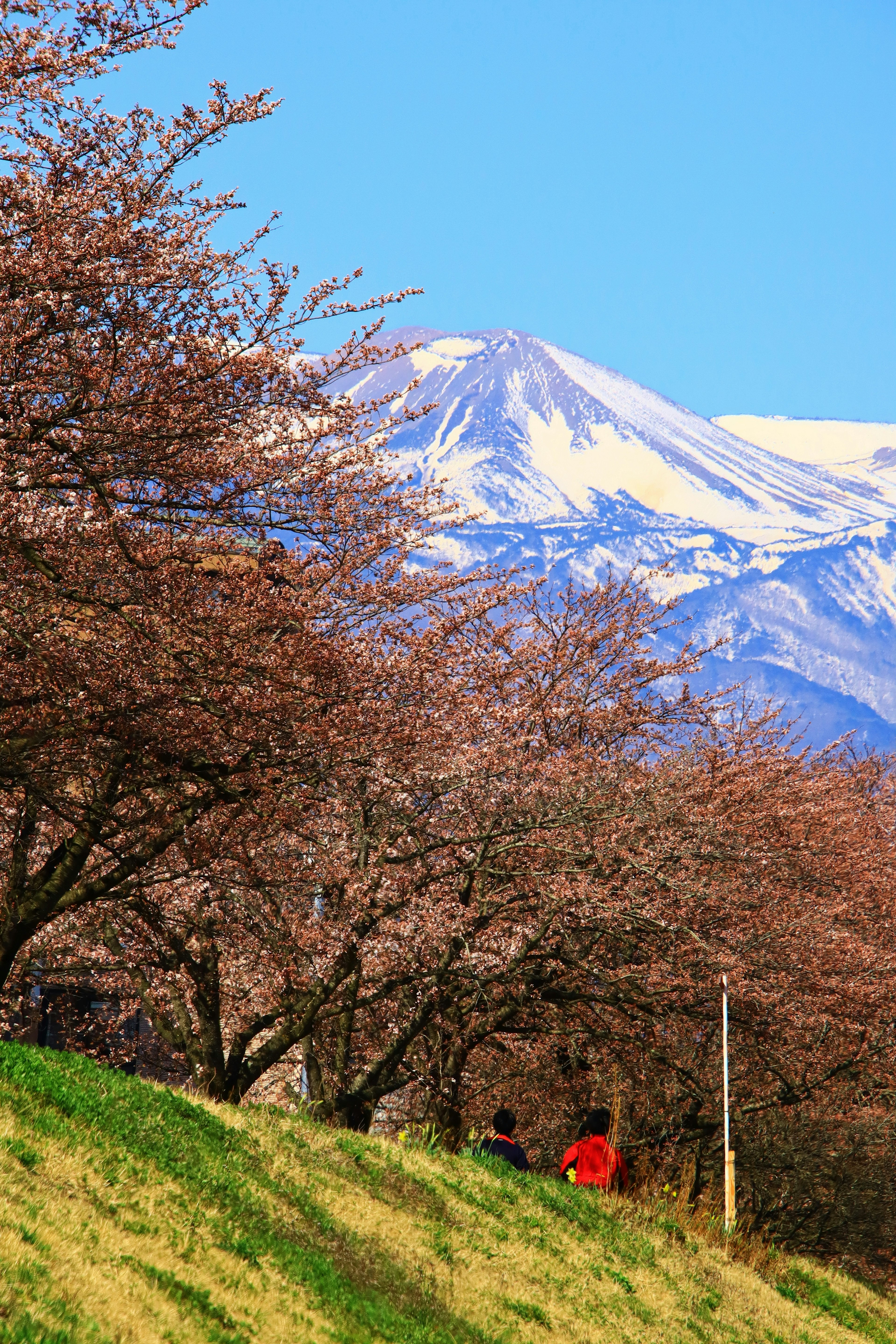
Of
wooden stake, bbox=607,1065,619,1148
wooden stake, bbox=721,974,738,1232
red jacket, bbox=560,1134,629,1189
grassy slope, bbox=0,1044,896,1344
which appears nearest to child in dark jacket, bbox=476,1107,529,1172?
red jacket, bbox=560,1134,629,1189

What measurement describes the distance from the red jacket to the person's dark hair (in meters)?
0.05

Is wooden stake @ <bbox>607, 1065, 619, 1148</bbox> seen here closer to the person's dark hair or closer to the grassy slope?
the person's dark hair

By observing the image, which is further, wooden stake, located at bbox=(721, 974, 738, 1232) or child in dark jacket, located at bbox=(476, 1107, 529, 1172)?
wooden stake, located at bbox=(721, 974, 738, 1232)

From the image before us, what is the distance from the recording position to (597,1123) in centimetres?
1204

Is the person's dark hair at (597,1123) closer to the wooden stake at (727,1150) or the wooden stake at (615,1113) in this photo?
the wooden stake at (615,1113)

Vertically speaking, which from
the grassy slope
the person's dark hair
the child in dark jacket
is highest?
the person's dark hair

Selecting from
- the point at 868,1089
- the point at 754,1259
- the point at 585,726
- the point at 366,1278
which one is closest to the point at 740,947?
the point at 754,1259

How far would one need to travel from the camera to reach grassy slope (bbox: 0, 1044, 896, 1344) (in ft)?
18.4

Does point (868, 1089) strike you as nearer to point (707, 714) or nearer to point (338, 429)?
point (707, 714)

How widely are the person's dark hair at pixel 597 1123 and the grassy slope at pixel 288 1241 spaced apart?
681 mm

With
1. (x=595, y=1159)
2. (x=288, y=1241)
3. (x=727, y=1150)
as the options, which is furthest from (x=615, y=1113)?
(x=288, y=1241)

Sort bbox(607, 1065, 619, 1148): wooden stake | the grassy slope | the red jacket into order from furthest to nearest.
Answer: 1. the red jacket
2. bbox(607, 1065, 619, 1148): wooden stake
3. the grassy slope

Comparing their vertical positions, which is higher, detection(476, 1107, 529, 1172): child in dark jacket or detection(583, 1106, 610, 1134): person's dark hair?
detection(583, 1106, 610, 1134): person's dark hair

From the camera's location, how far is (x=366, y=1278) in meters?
7.29
